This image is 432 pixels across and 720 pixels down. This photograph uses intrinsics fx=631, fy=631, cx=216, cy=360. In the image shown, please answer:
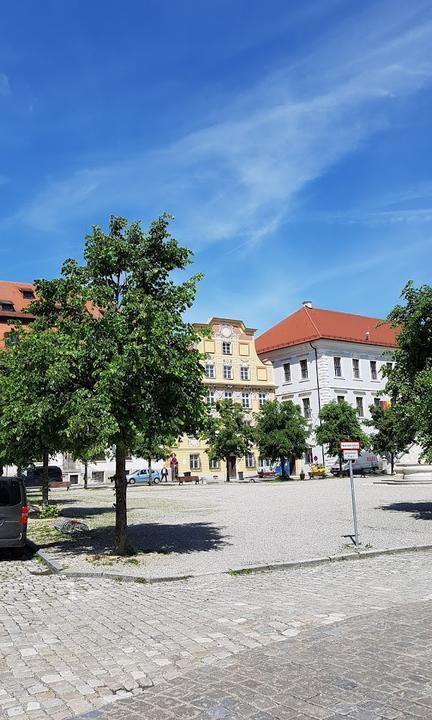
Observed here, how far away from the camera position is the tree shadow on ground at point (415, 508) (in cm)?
1958

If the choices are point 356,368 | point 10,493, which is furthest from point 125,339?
point 356,368

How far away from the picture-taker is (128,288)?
1362 cm

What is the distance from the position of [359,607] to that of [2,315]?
5435cm

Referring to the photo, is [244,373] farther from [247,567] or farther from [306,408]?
[247,567]

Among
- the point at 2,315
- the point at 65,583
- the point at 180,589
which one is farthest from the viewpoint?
the point at 2,315

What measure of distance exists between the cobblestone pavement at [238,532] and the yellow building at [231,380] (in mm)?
34627

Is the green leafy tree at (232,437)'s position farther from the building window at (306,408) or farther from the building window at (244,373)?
the building window at (306,408)

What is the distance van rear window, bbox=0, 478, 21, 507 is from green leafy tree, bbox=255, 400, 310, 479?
1323 inches

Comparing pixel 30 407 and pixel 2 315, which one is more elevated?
pixel 2 315

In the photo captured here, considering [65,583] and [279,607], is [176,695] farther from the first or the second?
[65,583]

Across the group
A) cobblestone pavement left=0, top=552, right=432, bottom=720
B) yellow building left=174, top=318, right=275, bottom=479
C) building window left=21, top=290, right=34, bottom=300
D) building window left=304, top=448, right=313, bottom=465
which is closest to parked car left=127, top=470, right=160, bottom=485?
yellow building left=174, top=318, right=275, bottom=479

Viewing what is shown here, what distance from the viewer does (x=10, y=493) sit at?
13.4 meters

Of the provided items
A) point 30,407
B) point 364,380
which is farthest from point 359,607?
point 364,380

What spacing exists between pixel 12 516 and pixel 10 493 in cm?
51
